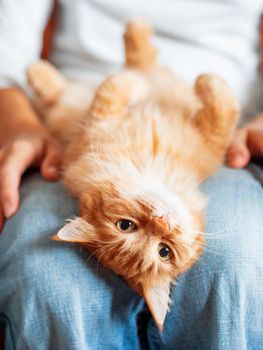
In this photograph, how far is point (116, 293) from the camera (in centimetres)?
100

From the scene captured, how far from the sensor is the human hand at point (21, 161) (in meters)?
1.13

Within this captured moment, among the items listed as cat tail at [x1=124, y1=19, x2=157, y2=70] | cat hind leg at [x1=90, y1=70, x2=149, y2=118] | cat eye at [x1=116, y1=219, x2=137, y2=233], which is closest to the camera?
cat eye at [x1=116, y1=219, x2=137, y2=233]

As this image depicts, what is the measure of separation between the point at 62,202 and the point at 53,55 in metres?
0.77

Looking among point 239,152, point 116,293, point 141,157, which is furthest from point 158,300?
point 239,152

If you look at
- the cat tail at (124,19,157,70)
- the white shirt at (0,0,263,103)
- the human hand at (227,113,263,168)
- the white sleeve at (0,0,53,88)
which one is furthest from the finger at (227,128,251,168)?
the white sleeve at (0,0,53,88)

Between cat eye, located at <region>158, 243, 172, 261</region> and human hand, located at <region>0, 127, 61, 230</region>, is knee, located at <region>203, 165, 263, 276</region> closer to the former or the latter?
cat eye, located at <region>158, 243, 172, 261</region>

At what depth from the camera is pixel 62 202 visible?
3.63 feet

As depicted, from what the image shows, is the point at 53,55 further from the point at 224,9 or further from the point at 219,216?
the point at 219,216

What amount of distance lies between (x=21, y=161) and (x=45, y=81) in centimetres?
38

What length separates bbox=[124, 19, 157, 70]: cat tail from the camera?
1414mm

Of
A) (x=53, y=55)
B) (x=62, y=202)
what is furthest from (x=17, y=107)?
(x=62, y=202)

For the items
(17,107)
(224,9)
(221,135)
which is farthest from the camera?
(224,9)

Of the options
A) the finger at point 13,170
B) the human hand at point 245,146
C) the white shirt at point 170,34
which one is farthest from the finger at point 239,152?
the finger at point 13,170

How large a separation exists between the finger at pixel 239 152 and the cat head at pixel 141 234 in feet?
0.87
